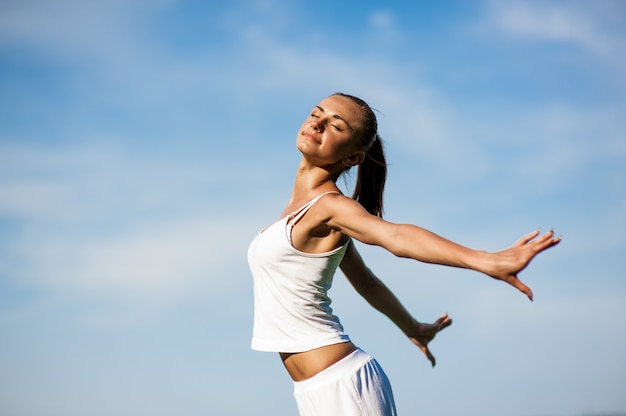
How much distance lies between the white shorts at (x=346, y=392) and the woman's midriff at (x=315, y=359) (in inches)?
1.2

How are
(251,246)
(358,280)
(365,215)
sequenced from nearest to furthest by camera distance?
(365,215) → (251,246) → (358,280)

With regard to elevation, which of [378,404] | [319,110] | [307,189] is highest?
[319,110]

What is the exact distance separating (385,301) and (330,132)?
4.25 feet

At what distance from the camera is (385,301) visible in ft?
18.7

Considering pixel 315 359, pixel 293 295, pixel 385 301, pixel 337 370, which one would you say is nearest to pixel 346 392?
pixel 337 370

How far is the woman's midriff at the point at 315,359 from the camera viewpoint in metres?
4.74

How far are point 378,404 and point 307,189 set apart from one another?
146 centimetres

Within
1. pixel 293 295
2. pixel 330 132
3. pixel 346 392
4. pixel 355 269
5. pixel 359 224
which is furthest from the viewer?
pixel 355 269

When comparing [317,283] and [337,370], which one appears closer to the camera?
[337,370]

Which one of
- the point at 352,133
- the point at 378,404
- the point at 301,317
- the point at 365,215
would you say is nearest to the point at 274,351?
the point at 301,317

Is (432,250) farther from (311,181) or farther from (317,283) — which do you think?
(311,181)

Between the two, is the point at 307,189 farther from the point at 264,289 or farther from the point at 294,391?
the point at 294,391

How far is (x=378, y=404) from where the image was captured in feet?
15.5

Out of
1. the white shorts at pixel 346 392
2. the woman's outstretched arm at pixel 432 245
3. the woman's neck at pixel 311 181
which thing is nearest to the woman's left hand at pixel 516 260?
the woman's outstretched arm at pixel 432 245
